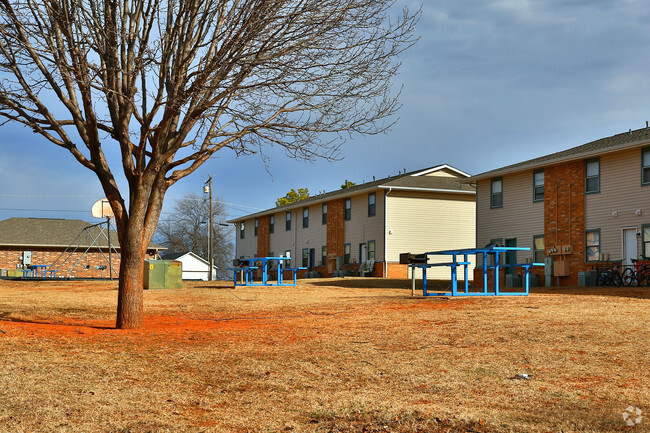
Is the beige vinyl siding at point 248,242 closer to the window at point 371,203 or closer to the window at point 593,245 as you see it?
the window at point 371,203

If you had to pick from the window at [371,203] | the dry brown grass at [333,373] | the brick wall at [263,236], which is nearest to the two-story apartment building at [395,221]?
A: the window at [371,203]

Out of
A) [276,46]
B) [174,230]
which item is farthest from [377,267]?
[174,230]

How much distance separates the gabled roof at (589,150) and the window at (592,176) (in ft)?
1.46

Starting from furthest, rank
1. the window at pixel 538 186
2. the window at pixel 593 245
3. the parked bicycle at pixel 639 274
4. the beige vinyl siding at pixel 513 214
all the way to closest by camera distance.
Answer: the beige vinyl siding at pixel 513 214 < the window at pixel 538 186 < the window at pixel 593 245 < the parked bicycle at pixel 639 274

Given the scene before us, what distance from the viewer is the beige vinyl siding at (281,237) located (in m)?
49.3

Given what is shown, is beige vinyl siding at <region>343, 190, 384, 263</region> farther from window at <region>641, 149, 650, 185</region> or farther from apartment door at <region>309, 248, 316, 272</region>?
window at <region>641, 149, 650, 185</region>

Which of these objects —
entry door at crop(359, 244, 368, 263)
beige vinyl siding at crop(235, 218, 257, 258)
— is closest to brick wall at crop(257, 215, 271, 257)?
beige vinyl siding at crop(235, 218, 257, 258)

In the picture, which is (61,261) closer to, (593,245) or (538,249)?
(538,249)

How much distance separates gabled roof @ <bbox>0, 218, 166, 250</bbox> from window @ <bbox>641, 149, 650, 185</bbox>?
36074mm

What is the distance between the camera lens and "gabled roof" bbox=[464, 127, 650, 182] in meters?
24.7

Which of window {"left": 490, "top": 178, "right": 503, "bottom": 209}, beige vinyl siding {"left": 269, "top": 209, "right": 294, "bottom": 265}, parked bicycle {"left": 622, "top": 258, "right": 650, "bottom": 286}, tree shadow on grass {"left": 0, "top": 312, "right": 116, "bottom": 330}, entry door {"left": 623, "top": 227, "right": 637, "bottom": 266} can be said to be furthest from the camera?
beige vinyl siding {"left": 269, "top": 209, "right": 294, "bottom": 265}

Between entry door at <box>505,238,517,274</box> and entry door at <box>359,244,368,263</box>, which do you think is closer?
entry door at <box>505,238,517,274</box>

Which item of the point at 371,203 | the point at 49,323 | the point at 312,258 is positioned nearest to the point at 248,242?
the point at 312,258

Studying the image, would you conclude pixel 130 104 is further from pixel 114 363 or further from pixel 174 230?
pixel 174 230
